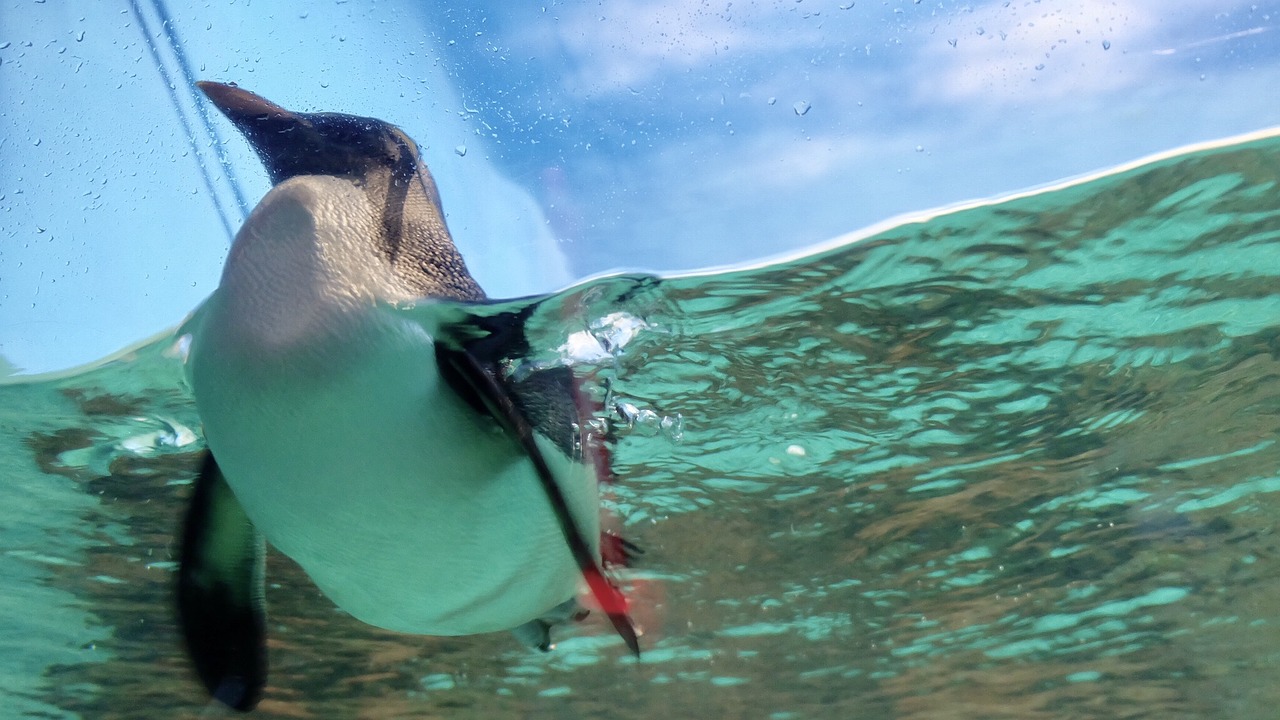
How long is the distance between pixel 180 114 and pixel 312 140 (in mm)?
558

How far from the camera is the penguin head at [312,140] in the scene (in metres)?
2.64

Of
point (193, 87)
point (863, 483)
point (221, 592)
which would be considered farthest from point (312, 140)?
point (863, 483)

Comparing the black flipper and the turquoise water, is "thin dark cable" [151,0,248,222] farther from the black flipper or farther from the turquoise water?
the turquoise water

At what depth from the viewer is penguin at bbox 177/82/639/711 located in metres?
2.30

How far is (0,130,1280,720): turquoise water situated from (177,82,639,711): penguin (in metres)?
0.85

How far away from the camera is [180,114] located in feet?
9.54

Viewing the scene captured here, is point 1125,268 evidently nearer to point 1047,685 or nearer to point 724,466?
point 724,466

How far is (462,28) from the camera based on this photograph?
2.77 m

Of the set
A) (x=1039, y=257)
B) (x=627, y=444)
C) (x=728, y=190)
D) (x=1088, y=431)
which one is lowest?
(x=1088, y=431)

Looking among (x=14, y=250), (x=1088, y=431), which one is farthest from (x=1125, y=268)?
(x=14, y=250)

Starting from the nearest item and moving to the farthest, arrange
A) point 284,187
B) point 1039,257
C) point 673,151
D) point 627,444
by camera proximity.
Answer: point 284,187 → point 673,151 → point 1039,257 → point 627,444

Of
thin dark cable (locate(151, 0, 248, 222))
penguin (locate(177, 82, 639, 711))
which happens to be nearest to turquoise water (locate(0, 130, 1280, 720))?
penguin (locate(177, 82, 639, 711))

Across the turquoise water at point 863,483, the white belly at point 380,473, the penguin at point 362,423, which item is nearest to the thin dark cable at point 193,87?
the penguin at point 362,423

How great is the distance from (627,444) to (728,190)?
2.97 meters
